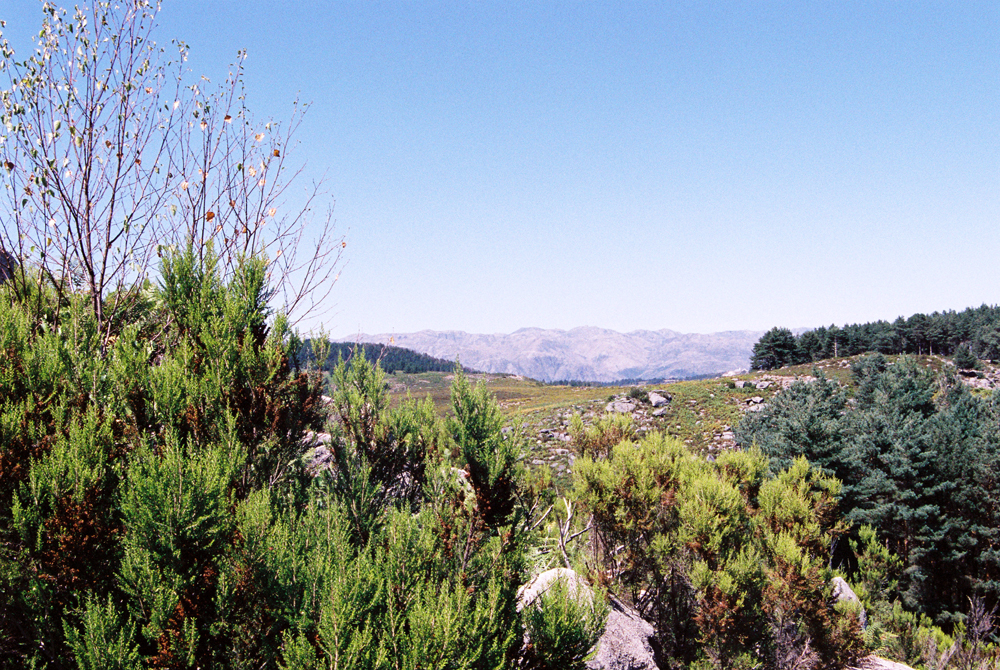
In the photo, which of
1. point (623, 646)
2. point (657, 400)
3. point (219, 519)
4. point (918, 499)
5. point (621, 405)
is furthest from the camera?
point (657, 400)

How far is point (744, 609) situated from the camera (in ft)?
30.2

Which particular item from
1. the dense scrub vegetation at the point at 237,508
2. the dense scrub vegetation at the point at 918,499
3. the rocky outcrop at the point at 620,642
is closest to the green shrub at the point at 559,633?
the dense scrub vegetation at the point at 237,508

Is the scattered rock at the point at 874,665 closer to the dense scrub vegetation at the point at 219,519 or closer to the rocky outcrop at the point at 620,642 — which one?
the rocky outcrop at the point at 620,642

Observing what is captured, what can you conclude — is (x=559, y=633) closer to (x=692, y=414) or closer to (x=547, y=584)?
(x=547, y=584)

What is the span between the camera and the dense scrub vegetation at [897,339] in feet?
368

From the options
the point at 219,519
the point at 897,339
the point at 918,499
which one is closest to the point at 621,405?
the point at 918,499

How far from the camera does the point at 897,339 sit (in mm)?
118625

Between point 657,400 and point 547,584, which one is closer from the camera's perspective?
point 547,584

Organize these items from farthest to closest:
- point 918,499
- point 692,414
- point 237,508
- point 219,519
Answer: point 692,414 < point 918,499 < point 237,508 < point 219,519

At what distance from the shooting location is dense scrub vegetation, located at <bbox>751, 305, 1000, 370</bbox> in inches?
4422

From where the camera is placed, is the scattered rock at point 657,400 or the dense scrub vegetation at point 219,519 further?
the scattered rock at point 657,400

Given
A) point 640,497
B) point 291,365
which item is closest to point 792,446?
point 640,497

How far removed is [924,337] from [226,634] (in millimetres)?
154624

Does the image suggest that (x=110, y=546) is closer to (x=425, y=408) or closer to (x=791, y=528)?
(x=425, y=408)
